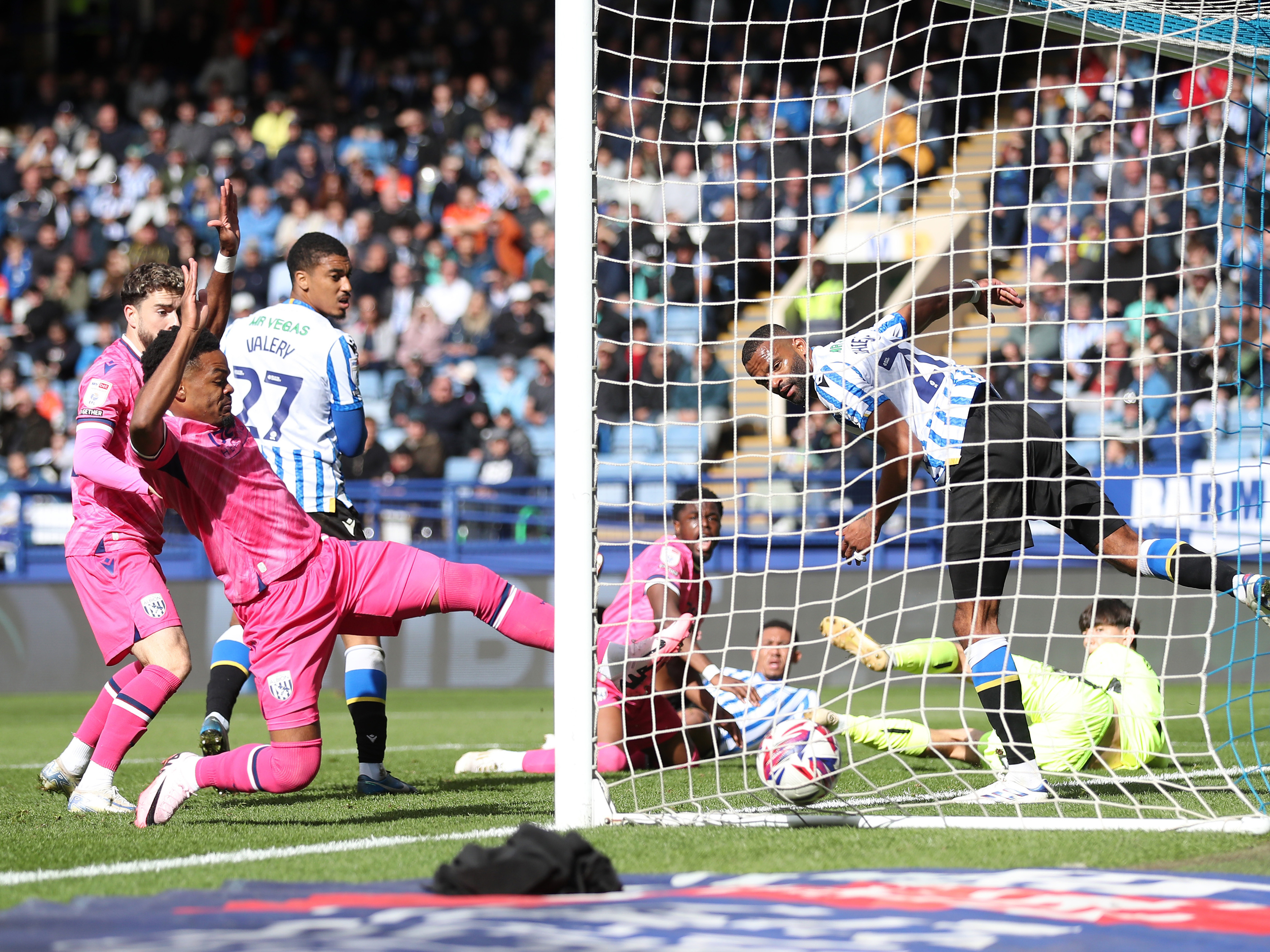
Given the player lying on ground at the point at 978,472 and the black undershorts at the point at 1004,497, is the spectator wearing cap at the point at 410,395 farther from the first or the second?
the black undershorts at the point at 1004,497

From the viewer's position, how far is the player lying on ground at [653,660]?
18.5 feet

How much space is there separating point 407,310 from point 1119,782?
38.5 ft

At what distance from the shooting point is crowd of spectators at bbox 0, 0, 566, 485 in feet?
47.9

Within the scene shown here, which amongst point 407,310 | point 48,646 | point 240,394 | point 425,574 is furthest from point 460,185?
point 425,574

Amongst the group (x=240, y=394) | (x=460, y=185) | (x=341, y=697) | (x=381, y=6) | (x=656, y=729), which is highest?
(x=381, y=6)

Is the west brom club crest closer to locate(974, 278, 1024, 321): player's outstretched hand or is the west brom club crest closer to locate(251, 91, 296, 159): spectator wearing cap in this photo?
locate(974, 278, 1024, 321): player's outstretched hand

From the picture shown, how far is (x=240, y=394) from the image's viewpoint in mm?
5559

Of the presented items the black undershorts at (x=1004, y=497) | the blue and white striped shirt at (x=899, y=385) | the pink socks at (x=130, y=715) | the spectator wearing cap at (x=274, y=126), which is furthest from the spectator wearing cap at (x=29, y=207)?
the black undershorts at (x=1004, y=497)

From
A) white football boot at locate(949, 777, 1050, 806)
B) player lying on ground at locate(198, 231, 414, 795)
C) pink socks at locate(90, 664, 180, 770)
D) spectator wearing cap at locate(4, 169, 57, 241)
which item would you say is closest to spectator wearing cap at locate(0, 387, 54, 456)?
spectator wearing cap at locate(4, 169, 57, 241)

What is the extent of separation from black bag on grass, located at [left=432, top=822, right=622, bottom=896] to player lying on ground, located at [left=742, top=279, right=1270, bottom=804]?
204cm

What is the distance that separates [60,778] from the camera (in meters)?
5.45

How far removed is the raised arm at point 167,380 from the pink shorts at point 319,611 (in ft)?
2.00

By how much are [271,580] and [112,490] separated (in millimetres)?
1211

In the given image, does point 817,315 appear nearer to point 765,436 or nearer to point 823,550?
point 765,436
